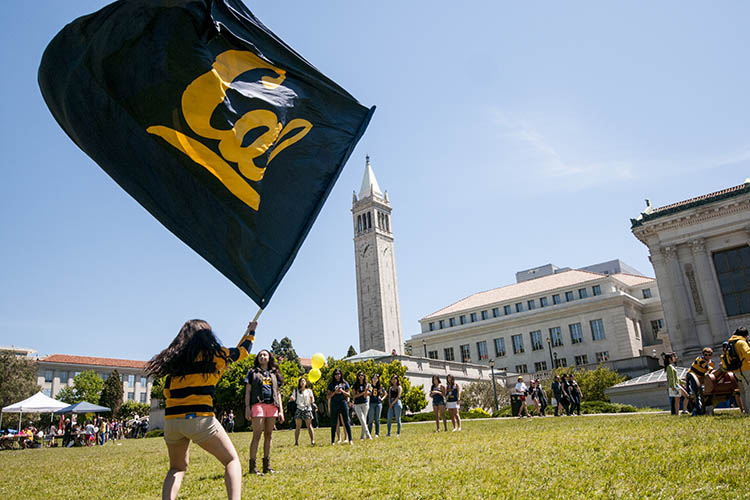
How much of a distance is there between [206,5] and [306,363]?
113465 millimetres

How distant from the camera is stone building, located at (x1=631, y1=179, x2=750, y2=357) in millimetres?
38719

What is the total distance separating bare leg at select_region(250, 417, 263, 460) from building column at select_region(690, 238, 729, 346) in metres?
39.7

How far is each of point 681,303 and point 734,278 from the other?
4.11 meters

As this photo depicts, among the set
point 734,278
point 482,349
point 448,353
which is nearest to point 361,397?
point 734,278

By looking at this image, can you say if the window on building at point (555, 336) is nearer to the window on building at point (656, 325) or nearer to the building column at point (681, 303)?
the window on building at point (656, 325)

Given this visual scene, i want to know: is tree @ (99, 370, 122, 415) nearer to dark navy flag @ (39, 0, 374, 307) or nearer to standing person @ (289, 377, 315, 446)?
standing person @ (289, 377, 315, 446)

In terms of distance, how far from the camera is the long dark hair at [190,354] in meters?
4.74

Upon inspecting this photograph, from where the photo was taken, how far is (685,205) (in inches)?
1622

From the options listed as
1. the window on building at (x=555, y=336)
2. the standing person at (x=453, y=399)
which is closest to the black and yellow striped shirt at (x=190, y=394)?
the standing person at (x=453, y=399)

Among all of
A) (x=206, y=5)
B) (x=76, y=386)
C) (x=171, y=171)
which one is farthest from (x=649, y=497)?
(x=76, y=386)

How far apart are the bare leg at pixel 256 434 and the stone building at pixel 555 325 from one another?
60074mm

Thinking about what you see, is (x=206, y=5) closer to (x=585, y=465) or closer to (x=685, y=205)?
(x=585, y=465)

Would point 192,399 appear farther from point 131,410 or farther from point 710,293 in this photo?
point 131,410

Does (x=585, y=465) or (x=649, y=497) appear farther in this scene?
(x=585, y=465)
